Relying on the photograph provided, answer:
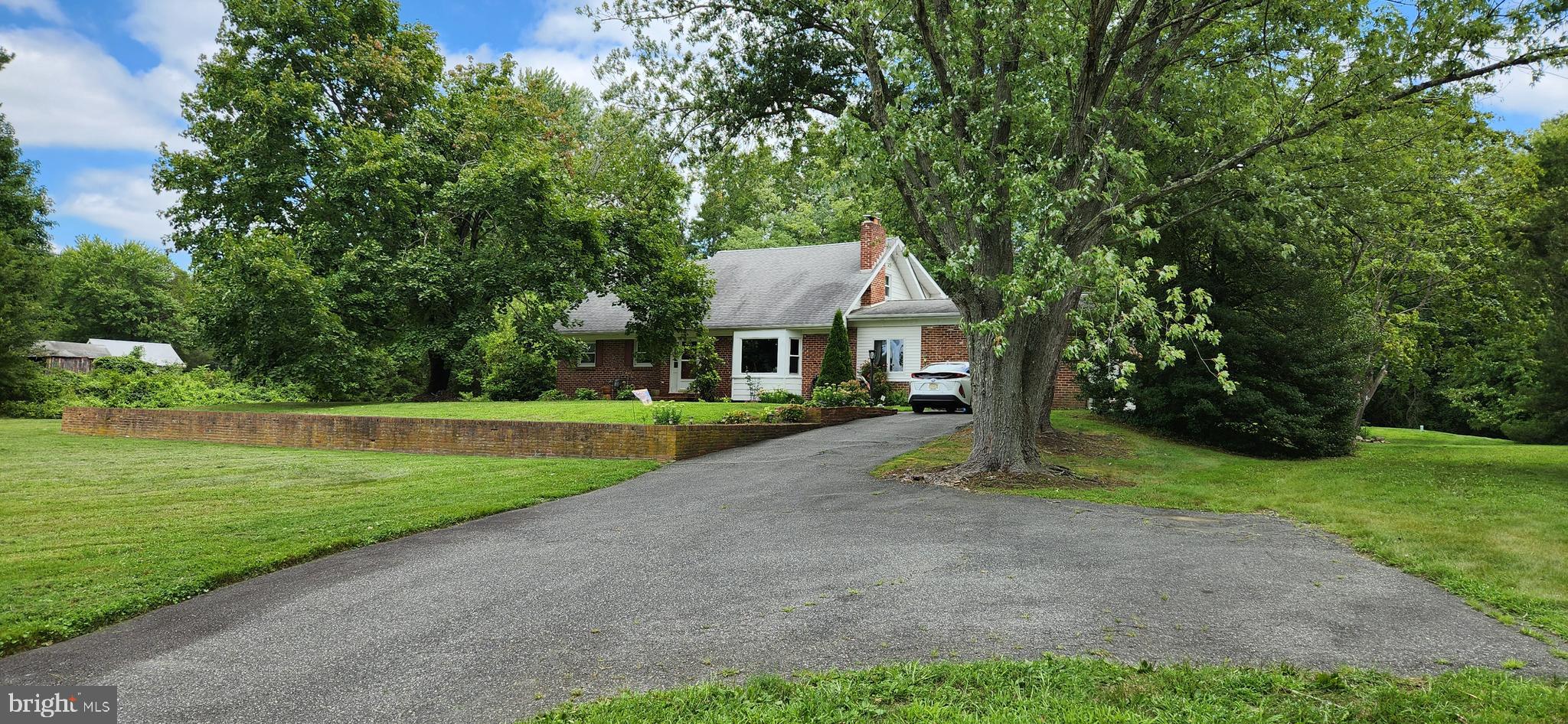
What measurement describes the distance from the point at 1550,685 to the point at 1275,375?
1372 cm

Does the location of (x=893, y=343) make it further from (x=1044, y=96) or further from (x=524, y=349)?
(x=1044, y=96)

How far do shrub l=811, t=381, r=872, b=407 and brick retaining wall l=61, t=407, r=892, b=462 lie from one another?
1.05m

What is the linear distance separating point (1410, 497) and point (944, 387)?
11610 mm

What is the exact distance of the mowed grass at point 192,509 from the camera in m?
5.45

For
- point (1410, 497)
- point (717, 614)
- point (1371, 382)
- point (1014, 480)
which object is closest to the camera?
point (717, 614)

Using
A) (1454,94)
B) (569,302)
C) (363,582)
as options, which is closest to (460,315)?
(569,302)

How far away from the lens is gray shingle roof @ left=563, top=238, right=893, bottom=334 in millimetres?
27141

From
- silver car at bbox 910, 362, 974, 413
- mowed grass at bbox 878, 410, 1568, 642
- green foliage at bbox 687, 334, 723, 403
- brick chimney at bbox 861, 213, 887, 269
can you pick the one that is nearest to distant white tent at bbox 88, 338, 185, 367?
green foliage at bbox 687, 334, 723, 403

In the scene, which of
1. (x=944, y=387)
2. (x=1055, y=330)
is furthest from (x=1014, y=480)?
(x=944, y=387)

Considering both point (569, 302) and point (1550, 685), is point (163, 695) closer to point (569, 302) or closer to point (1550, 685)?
point (1550, 685)

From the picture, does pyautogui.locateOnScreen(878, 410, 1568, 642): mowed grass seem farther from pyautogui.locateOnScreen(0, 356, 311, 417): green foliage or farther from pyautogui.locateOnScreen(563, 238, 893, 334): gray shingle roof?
pyautogui.locateOnScreen(0, 356, 311, 417): green foliage

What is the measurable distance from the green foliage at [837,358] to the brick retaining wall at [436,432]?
557cm

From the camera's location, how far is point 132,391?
2272 cm

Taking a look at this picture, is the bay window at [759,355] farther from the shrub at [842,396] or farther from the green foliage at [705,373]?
the shrub at [842,396]
